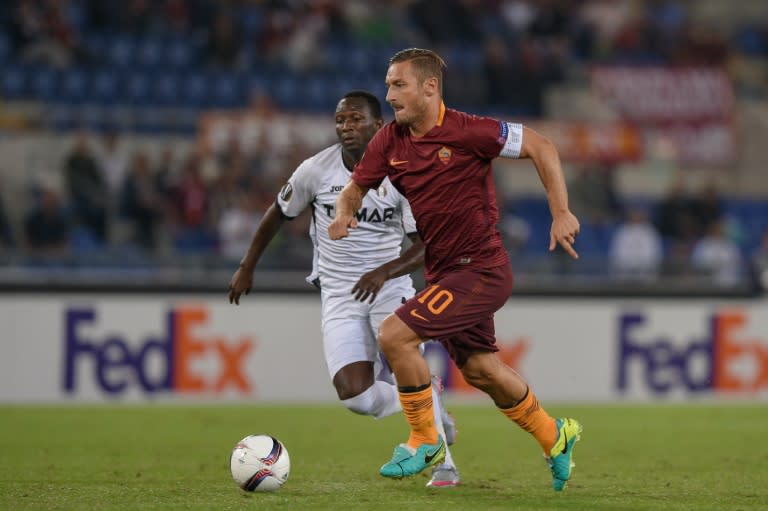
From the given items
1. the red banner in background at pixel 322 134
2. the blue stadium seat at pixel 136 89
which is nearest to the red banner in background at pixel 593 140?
the red banner in background at pixel 322 134

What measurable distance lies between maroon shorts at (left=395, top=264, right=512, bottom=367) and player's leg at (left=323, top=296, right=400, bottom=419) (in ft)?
3.36

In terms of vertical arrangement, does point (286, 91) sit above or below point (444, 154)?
below

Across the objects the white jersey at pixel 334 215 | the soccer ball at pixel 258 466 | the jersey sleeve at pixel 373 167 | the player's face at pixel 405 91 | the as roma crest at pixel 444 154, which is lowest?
the soccer ball at pixel 258 466

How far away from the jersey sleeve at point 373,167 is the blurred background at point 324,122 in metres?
7.44

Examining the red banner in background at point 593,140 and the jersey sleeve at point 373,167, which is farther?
the red banner in background at point 593,140

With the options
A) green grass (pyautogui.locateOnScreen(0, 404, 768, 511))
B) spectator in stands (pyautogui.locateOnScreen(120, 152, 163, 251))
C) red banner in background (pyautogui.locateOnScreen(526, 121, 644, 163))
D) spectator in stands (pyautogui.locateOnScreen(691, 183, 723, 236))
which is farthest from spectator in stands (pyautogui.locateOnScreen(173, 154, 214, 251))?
spectator in stands (pyautogui.locateOnScreen(691, 183, 723, 236))

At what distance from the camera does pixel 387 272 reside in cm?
723

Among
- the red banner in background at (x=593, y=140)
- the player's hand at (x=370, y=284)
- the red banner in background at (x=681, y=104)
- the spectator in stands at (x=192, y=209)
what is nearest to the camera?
the player's hand at (x=370, y=284)

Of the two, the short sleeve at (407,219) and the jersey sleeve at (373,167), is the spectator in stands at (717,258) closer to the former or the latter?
the short sleeve at (407,219)

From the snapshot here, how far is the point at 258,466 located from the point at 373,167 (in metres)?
1.73

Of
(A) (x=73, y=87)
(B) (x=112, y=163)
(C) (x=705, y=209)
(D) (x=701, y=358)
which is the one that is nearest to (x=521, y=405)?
(D) (x=701, y=358)

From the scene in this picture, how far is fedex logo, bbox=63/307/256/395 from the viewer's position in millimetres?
13273

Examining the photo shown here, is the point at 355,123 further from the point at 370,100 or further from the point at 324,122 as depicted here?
the point at 324,122

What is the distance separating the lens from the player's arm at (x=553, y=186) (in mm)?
5961
